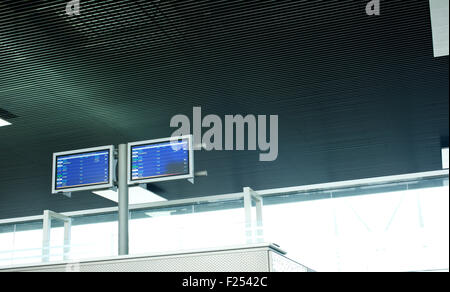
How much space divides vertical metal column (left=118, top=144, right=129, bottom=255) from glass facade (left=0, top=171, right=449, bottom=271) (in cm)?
238

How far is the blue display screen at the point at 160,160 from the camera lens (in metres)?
5.55

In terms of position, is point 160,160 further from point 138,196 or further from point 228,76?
point 138,196

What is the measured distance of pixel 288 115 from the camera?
6.63 m

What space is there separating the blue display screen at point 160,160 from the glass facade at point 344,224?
2302 mm

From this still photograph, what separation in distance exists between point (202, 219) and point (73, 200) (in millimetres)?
2143

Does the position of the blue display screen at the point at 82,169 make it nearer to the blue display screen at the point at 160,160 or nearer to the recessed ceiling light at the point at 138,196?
the blue display screen at the point at 160,160

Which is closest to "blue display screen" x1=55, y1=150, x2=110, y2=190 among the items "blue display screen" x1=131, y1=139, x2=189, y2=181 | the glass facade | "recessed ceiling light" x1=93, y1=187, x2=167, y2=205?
"blue display screen" x1=131, y1=139, x2=189, y2=181

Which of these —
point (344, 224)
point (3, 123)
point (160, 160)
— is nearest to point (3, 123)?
point (3, 123)

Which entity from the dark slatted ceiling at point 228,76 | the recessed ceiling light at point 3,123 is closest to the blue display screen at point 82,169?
the dark slatted ceiling at point 228,76

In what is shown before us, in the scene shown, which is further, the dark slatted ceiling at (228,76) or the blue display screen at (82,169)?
the blue display screen at (82,169)

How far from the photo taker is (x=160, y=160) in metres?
5.63

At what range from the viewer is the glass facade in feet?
27.7

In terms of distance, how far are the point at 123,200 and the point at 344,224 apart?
4.68m

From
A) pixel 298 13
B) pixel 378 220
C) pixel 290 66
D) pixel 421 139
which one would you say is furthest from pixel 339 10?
pixel 378 220
